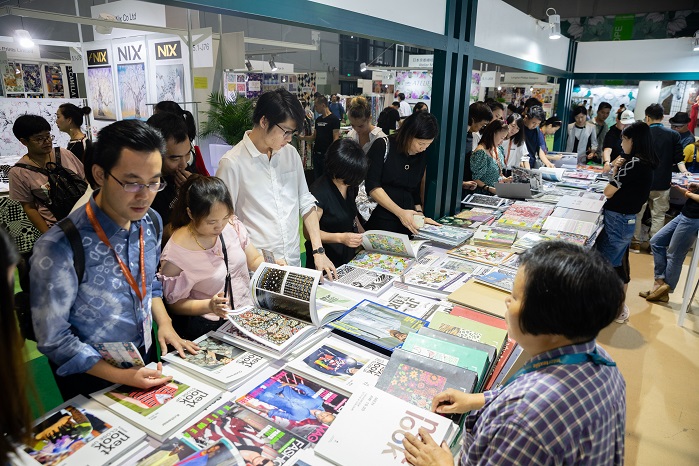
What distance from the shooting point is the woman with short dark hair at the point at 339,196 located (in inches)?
101

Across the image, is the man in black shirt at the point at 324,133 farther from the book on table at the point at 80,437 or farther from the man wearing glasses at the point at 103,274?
the book on table at the point at 80,437

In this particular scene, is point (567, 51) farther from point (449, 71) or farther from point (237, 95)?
point (237, 95)

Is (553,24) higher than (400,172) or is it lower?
higher

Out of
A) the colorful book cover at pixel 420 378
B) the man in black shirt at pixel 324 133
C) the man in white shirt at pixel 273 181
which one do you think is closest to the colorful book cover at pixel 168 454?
the colorful book cover at pixel 420 378

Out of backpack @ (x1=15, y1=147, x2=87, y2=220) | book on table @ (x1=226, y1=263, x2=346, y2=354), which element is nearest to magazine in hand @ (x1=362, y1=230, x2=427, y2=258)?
book on table @ (x1=226, y1=263, x2=346, y2=354)

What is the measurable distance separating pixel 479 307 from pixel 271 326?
36.9 inches

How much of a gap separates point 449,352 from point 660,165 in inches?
211

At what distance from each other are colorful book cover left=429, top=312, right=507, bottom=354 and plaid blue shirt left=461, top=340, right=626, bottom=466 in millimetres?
608

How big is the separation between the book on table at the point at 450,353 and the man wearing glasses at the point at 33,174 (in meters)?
3.00

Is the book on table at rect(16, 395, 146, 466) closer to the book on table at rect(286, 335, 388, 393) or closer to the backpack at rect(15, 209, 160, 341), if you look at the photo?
the backpack at rect(15, 209, 160, 341)

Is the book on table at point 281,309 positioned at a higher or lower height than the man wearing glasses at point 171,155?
lower

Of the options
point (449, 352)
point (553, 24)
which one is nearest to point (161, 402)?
point (449, 352)

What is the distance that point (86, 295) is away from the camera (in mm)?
1287

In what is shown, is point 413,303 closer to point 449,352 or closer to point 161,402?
point 449,352
